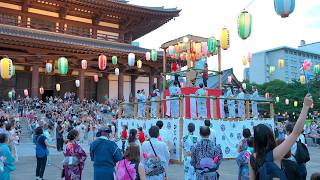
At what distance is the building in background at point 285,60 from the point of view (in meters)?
68.9

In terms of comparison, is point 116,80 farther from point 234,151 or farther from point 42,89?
point 234,151

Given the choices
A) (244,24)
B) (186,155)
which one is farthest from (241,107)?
(186,155)

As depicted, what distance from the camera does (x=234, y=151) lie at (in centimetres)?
1306

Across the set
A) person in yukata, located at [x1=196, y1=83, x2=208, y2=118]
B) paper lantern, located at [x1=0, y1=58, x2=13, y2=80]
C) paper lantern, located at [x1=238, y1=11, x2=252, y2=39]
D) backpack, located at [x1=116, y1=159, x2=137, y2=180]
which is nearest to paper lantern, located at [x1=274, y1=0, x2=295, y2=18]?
paper lantern, located at [x1=238, y1=11, x2=252, y2=39]

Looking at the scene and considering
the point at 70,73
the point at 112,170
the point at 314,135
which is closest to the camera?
the point at 112,170

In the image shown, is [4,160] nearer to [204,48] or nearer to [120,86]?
[204,48]

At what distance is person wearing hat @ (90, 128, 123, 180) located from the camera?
5.16 meters

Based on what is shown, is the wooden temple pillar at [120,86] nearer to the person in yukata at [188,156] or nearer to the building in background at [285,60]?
the person in yukata at [188,156]

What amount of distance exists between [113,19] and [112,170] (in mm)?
24718

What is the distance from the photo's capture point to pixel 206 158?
473cm

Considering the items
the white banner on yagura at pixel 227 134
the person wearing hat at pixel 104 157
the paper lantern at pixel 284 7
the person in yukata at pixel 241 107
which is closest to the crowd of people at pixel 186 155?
the person wearing hat at pixel 104 157

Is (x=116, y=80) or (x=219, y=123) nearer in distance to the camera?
(x=219, y=123)

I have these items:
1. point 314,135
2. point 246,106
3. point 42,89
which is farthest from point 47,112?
point 314,135

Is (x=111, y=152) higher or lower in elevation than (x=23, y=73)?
lower
